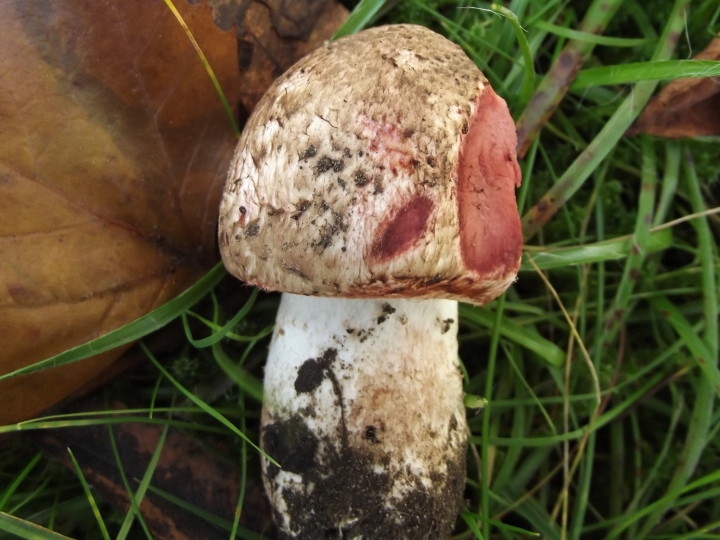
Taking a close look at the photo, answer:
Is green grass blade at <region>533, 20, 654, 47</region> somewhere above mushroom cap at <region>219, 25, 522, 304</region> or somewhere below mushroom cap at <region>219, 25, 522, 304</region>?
above

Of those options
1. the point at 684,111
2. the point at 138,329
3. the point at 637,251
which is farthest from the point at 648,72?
the point at 138,329

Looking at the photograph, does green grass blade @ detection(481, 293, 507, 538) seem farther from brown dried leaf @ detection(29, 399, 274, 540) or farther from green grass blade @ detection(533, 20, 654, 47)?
green grass blade @ detection(533, 20, 654, 47)

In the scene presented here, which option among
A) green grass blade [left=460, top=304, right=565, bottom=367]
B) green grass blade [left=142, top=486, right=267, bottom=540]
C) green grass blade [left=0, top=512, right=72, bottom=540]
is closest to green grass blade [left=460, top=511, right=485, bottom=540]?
green grass blade [left=460, top=304, right=565, bottom=367]

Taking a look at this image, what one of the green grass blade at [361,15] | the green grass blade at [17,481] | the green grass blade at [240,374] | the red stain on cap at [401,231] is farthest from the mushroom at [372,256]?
the green grass blade at [17,481]

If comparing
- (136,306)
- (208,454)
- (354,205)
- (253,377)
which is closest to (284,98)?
(354,205)

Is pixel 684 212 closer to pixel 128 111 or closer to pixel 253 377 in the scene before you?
pixel 253 377

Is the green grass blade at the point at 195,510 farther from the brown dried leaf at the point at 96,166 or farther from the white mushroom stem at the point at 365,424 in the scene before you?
the brown dried leaf at the point at 96,166

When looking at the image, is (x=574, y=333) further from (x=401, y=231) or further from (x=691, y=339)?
(x=401, y=231)
